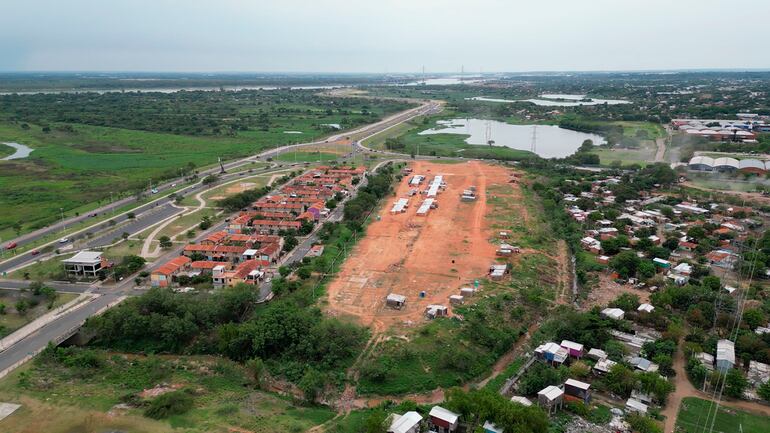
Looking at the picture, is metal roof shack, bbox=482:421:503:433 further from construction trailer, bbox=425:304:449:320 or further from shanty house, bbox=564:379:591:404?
construction trailer, bbox=425:304:449:320

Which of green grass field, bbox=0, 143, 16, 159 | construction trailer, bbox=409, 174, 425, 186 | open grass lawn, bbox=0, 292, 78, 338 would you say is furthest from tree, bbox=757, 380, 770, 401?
green grass field, bbox=0, 143, 16, 159

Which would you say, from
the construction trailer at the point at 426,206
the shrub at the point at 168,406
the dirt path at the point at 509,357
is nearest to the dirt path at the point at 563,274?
the dirt path at the point at 509,357

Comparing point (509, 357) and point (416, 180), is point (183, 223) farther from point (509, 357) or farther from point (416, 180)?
point (509, 357)

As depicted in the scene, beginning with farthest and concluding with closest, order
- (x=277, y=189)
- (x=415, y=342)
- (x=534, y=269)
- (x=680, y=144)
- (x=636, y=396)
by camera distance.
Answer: (x=680, y=144), (x=277, y=189), (x=534, y=269), (x=415, y=342), (x=636, y=396)

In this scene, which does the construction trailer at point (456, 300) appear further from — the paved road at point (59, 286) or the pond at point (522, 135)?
the pond at point (522, 135)

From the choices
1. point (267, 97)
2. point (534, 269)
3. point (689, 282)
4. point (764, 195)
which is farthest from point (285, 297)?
point (267, 97)

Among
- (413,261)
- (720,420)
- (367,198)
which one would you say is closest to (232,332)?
(413,261)

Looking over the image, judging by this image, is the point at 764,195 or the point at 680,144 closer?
the point at 764,195

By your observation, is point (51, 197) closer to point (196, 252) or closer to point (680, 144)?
point (196, 252)
